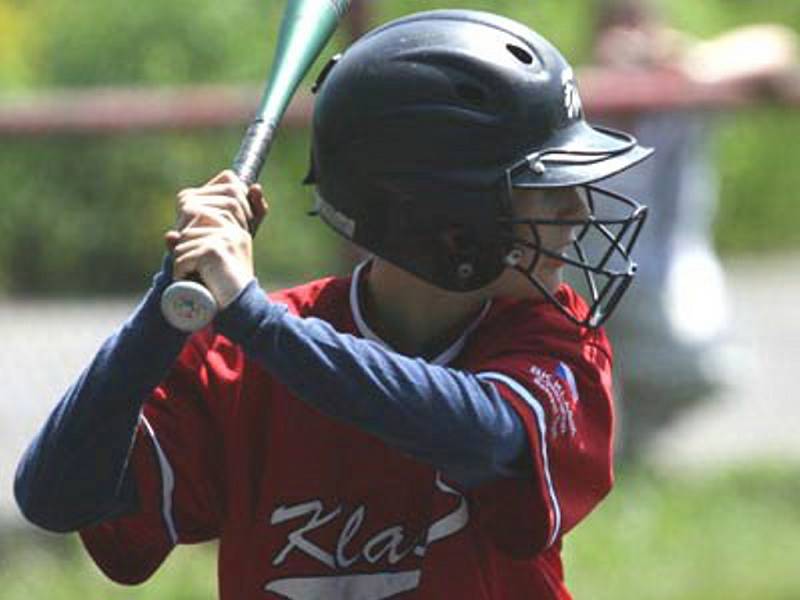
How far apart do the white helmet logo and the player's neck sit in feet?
0.97

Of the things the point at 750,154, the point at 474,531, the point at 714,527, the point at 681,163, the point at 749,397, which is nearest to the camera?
the point at 474,531

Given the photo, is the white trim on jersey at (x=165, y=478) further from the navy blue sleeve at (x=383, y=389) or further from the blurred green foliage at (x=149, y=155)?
the blurred green foliage at (x=149, y=155)

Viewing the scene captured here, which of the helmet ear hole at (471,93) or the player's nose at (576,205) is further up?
the helmet ear hole at (471,93)

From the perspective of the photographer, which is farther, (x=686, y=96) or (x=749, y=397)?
(x=749, y=397)

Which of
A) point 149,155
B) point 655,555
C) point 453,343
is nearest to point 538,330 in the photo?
point 453,343

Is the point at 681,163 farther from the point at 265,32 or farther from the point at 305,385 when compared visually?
the point at 305,385

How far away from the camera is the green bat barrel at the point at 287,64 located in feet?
11.4

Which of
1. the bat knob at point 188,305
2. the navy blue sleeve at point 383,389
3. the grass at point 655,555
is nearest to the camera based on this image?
the bat knob at point 188,305

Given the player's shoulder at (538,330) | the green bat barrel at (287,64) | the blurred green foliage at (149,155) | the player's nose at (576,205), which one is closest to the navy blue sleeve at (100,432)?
the green bat barrel at (287,64)

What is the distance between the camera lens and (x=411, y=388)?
3.34 m

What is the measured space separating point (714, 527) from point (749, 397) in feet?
8.13

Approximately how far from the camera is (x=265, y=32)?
439 inches

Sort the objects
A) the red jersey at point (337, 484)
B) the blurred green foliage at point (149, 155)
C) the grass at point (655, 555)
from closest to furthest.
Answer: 1. the red jersey at point (337, 484)
2. the grass at point (655, 555)
3. the blurred green foliage at point (149, 155)

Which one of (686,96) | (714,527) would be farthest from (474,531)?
(686,96)
